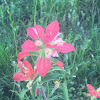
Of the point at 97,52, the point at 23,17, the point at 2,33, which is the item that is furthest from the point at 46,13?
the point at 97,52

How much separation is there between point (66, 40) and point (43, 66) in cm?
78

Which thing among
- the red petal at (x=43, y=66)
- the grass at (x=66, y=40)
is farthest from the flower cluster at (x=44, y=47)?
the grass at (x=66, y=40)

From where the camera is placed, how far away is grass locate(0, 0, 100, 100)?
1.57 m

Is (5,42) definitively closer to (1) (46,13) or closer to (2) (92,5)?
(1) (46,13)

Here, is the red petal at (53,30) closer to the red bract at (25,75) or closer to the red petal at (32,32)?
the red petal at (32,32)

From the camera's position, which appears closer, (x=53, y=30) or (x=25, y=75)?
(x=53, y=30)

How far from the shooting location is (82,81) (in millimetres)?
1706

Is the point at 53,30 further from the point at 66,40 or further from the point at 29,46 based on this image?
the point at 66,40

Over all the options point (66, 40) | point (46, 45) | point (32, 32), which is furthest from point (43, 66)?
point (66, 40)

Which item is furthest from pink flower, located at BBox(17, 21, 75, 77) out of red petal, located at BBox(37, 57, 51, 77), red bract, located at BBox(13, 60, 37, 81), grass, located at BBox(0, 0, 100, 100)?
grass, located at BBox(0, 0, 100, 100)

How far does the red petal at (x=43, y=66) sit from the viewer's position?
0.95 meters

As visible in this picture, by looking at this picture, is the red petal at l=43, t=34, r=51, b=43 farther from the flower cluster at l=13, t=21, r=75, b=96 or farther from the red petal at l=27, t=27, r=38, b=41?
the red petal at l=27, t=27, r=38, b=41

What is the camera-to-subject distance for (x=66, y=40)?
1.68 metres

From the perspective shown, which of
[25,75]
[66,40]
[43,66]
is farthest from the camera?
[66,40]
